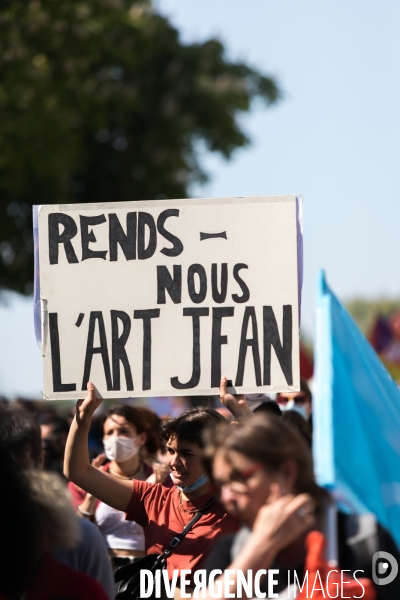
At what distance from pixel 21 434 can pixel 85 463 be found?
46cm

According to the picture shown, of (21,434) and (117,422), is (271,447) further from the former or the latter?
(117,422)

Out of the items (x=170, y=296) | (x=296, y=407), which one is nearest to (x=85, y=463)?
(x=170, y=296)

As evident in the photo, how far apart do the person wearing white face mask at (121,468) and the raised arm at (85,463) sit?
3.87ft

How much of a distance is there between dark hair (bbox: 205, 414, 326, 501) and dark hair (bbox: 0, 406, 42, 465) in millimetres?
1661

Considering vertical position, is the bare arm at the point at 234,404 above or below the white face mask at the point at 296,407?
above

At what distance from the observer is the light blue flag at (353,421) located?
2.97 meters

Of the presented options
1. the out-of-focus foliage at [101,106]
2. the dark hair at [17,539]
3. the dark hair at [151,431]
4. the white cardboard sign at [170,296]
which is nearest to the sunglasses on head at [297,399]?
the dark hair at [151,431]

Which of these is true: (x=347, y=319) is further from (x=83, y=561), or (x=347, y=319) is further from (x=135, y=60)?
(x=135, y=60)

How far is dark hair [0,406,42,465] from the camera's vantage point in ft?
13.9

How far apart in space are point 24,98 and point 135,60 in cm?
282

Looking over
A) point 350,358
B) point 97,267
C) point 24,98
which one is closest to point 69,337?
point 97,267

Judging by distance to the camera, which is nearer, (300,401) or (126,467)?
(126,467)

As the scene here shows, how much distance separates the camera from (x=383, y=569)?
8.82ft

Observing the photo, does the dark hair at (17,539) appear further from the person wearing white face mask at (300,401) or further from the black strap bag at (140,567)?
the person wearing white face mask at (300,401)
